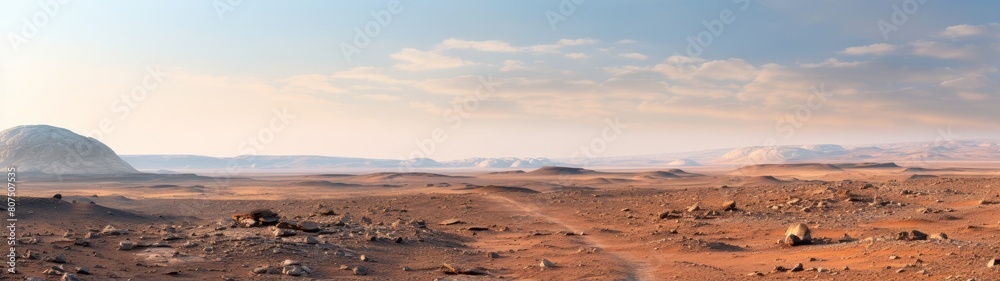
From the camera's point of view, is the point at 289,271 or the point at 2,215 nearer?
the point at 289,271

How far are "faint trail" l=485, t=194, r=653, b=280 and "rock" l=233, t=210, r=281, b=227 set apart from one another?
10.9 meters

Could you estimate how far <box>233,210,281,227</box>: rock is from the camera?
22812 millimetres

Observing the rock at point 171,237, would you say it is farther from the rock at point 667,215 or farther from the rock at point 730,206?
the rock at point 730,206

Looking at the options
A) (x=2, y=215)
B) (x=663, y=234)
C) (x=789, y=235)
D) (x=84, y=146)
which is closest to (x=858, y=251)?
(x=789, y=235)

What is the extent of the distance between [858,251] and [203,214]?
31.3m

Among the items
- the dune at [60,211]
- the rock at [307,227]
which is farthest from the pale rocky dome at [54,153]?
the rock at [307,227]

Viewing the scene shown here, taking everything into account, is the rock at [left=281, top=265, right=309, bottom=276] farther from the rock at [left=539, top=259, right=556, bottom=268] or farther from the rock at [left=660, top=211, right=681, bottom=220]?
the rock at [left=660, top=211, right=681, bottom=220]

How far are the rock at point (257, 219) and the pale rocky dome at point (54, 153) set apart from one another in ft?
341

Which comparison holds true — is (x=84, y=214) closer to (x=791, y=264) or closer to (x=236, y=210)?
(x=236, y=210)

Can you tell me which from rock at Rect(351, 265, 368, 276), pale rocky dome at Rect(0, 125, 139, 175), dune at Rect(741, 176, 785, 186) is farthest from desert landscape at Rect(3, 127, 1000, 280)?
pale rocky dome at Rect(0, 125, 139, 175)

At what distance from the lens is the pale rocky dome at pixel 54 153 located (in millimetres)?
113006

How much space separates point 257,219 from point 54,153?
118 metres

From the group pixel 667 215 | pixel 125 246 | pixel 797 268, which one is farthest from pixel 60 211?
pixel 797 268

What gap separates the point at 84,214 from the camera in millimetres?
25281
